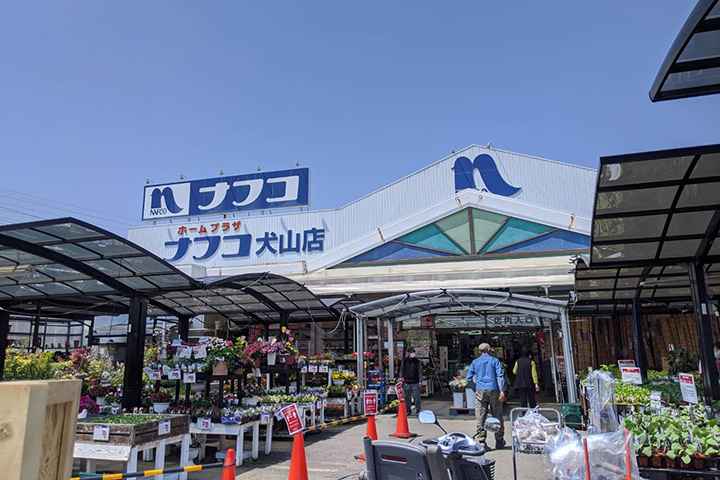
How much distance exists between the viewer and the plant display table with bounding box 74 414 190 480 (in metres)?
6.84

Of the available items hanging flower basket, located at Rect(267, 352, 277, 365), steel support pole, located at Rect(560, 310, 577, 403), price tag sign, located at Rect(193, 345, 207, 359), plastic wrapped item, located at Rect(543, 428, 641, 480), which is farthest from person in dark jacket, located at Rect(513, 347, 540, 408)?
plastic wrapped item, located at Rect(543, 428, 641, 480)

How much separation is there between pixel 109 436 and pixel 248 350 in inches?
135

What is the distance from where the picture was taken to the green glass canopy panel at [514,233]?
17.2m

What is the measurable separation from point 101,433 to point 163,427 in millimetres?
817

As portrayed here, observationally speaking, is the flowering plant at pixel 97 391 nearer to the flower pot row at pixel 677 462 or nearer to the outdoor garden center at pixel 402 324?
the outdoor garden center at pixel 402 324

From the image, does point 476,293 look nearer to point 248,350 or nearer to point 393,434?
point 393,434

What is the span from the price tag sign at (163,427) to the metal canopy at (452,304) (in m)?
6.32

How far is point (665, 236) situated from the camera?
24.7 ft

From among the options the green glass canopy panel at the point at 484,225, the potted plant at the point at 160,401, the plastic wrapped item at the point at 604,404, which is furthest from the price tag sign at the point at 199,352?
the green glass canopy panel at the point at 484,225

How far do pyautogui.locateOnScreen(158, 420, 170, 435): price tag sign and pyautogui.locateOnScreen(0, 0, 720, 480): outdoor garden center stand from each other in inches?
3.1

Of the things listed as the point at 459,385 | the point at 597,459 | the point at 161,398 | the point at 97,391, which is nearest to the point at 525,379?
the point at 459,385

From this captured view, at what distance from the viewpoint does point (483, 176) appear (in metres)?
20.3

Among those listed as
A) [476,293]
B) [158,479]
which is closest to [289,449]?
[158,479]

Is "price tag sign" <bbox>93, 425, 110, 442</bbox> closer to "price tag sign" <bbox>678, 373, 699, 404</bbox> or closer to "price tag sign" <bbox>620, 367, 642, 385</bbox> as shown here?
"price tag sign" <bbox>678, 373, 699, 404</bbox>
